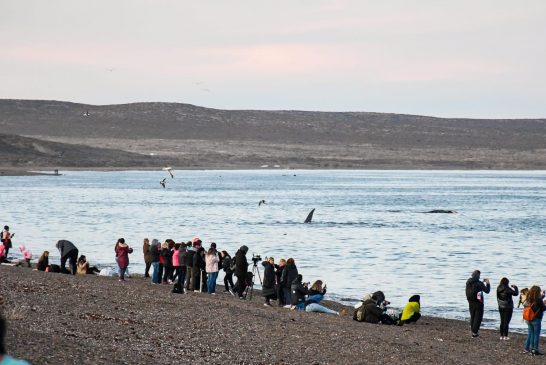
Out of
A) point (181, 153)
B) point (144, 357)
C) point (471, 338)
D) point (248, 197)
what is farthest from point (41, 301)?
point (181, 153)

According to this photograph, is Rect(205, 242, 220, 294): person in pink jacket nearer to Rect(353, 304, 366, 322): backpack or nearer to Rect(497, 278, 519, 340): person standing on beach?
Rect(353, 304, 366, 322): backpack

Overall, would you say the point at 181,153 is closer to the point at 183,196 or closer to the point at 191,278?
the point at 183,196

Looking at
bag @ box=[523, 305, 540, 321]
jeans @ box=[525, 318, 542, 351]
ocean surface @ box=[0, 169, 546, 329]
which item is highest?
bag @ box=[523, 305, 540, 321]

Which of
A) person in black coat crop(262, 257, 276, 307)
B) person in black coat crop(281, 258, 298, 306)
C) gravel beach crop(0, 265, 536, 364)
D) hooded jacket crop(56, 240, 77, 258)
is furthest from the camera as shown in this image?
hooded jacket crop(56, 240, 77, 258)

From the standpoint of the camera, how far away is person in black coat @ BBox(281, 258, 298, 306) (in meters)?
24.1

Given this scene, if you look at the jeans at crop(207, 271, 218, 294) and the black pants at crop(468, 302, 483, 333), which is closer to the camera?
the black pants at crop(468, 302, 483, 333)

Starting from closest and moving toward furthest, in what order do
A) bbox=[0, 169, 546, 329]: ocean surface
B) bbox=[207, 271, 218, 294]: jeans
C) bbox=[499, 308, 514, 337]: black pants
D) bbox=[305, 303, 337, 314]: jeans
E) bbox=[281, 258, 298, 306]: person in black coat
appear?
bbox=[499, 308, 514, 337]: black pants, bbox=[305, 303, 337, 314]: jeans, bbox=[281, 258, 298, 306]: person in black coat, bbox=[207, 271, 218, 294]: jeans, bbox=[0, 169, 546, 329]: ocean surface

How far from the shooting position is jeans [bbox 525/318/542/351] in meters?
19.0

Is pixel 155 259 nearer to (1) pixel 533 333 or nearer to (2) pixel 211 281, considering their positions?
(2) pixel 211 281

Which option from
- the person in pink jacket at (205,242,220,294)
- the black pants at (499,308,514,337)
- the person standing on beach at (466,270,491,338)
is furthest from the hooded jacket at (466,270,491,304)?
the person in pink jacket at (205,242,220,294)

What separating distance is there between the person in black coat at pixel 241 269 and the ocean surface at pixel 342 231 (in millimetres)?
3478

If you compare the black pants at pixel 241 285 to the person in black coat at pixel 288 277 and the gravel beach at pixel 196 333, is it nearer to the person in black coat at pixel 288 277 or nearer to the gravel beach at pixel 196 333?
the gravel beach at pixel 196 333

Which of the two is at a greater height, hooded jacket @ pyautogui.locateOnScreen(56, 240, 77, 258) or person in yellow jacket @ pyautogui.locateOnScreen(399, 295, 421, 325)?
hooded jacket @ pyautogui.locateOnScreen(56, 240, 77, 258)

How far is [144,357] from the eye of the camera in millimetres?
15016
